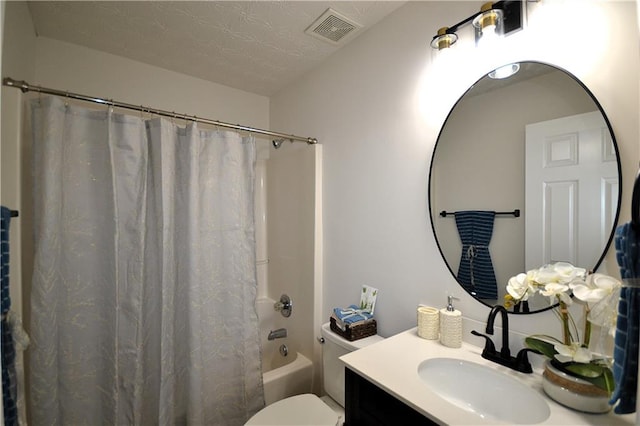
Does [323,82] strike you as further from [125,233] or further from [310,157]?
[125,233]

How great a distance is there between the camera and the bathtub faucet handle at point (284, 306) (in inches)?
87.0

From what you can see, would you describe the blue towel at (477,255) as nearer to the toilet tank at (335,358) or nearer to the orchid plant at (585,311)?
the orchid plant at (585,311)

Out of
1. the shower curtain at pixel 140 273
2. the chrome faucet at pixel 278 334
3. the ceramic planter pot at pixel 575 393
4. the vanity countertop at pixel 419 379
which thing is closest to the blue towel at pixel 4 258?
the shower curtain at pixel 140 273

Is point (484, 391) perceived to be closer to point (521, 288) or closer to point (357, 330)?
point (521, 288)

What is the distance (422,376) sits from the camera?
1.04 metres

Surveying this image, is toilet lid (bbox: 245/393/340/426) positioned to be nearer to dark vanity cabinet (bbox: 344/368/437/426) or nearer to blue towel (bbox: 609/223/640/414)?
dark vanity cabinet (bbox: 344/368/437/426)

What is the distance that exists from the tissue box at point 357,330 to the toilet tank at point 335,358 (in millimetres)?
18

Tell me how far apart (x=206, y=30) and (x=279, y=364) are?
2.34 m

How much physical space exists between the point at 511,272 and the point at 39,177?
Result: 1982 millimetres

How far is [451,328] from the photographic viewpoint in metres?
1.12

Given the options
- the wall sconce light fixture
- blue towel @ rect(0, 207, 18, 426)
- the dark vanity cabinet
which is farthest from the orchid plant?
blue towel @ rect(0, 207, 18, 426)

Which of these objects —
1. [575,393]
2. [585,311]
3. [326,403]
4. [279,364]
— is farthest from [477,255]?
[279,364]

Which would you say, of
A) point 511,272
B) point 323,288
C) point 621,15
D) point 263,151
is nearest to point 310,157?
point 263,151

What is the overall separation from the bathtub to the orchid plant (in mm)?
1434
